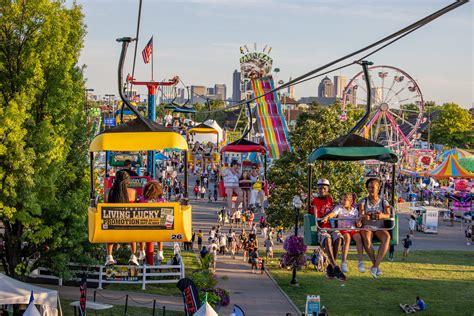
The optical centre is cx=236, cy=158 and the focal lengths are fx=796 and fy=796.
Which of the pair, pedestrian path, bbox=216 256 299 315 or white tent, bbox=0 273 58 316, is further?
pedestrian path, bbox=216 256 299 315

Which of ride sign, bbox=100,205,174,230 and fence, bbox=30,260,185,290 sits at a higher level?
ride sign, bbox=100,205,174,230

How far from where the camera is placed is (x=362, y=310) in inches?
1019

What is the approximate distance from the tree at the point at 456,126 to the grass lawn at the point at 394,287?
66.5 meters

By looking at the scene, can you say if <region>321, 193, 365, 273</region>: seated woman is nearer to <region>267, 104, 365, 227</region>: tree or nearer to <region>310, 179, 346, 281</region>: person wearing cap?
<region>310, 179, 346, 281</region>: person wearing cap

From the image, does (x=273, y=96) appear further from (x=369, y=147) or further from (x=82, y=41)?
(x=369, y=147)

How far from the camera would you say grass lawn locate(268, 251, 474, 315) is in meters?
26.5

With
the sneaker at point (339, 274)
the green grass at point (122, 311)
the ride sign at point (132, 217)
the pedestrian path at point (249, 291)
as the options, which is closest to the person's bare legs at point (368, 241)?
the sneaker at point (339, 274)

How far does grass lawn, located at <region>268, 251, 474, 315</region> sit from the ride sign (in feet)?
49.8

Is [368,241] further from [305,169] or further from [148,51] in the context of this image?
[148,51]

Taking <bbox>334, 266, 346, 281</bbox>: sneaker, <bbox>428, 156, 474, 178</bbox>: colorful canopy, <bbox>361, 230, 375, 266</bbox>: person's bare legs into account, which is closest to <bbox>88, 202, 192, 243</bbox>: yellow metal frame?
<bbox>334, 266, 346, 281</bbox>: sneaker

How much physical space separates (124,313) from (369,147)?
1435 centimetres

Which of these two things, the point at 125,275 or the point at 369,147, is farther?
the point at 125,275

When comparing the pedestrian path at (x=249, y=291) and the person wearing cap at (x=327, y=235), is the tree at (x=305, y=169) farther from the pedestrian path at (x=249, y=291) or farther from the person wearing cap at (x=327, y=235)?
the person wearing cap at (x=327, y=235)

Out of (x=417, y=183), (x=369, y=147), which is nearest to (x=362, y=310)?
(x=369, y=147)
